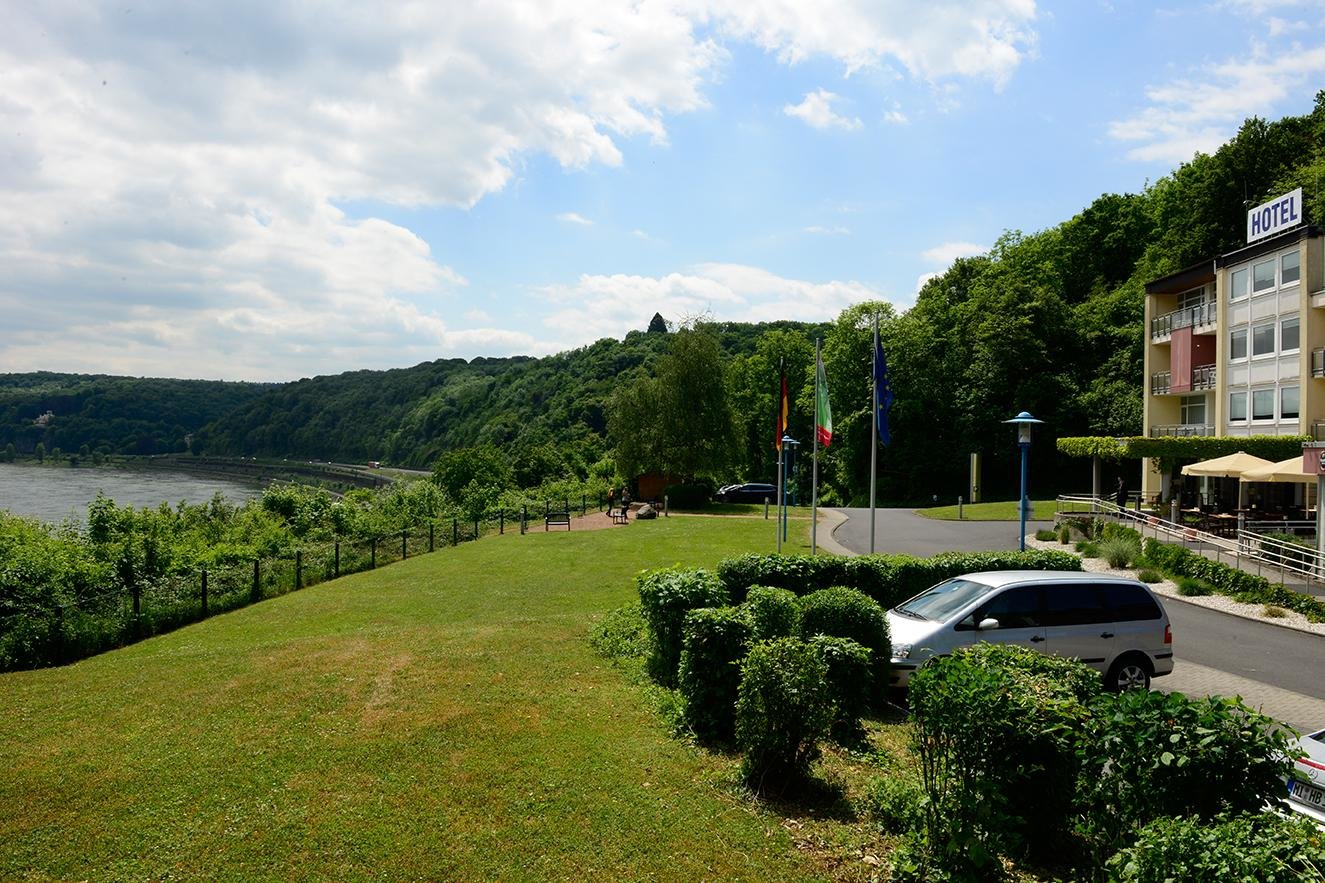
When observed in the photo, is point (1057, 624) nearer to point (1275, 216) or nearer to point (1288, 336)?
point (1288, 336)

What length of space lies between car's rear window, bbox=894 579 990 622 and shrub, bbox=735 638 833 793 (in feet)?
14.6

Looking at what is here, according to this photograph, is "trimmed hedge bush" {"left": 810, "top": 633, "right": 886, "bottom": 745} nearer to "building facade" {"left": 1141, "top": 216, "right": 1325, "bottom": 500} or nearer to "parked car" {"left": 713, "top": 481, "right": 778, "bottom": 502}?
"building facade" {"left": 1141, "top": 216, "right": 1325, "bottom": 500}

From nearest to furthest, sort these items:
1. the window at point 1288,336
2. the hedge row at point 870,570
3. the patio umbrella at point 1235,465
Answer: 1. the hedge row at point 870,570
2. the patio umbrella at point 1235,465
3. the window at point 1288,336

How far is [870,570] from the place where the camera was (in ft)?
45.8

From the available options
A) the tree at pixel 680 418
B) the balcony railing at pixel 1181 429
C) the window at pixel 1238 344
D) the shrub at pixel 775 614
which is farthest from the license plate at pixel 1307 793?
the tree at pixel 680 418

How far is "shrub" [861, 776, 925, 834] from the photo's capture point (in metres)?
5.80

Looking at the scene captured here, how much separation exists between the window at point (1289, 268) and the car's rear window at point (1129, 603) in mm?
28965

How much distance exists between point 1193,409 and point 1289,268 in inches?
394

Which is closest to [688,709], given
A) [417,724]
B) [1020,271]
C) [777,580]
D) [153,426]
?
[417,724]

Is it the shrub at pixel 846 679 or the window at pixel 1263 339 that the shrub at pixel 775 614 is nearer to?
the shrub at pixel 846 679

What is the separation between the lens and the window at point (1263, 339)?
107 feet

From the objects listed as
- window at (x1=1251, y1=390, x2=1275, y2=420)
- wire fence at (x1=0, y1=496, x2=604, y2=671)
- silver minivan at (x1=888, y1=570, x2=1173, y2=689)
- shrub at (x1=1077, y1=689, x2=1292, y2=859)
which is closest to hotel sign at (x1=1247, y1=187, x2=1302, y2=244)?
window at (x1=1251, y1=390, x2=1275, y2=420)

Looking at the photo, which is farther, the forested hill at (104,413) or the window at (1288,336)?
the forested hill at (104,413)

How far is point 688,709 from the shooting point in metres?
8.55
